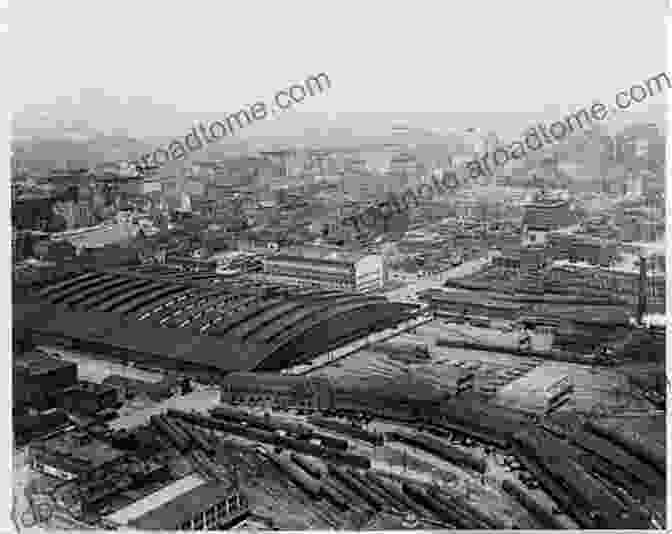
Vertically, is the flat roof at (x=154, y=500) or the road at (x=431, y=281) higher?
the road at (x=431, y=281)

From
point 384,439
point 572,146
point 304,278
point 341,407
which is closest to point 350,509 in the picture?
point 384,439

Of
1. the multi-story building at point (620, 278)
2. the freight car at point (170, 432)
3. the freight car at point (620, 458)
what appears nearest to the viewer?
the freight car at point (620, 458)

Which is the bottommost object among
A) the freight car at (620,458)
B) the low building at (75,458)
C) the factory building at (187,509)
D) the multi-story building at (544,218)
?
the freight car at (620,458)

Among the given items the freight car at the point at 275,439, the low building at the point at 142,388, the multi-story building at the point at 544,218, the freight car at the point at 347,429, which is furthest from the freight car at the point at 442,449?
the multi-story building at the point at 544,218

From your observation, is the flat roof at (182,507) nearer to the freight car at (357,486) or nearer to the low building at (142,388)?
the freight car at (357,486)

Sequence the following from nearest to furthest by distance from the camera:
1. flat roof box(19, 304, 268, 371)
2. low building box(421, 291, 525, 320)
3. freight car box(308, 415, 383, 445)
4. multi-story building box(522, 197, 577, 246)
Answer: freight car box(308, 415, 383, 445) → flat roof box(19, 304, 268, 371) → low building box(421, 291, 525, 320) → multi-story building box(522, 197, 577, 246)

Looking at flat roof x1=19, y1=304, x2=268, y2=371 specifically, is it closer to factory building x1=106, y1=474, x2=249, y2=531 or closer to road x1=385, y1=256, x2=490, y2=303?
factory building x1=106, y1=474, x2=249, y2=531

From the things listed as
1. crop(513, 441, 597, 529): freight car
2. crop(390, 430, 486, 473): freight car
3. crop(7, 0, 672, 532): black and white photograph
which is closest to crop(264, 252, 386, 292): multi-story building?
crop(7, 0, 672, 532): black and white photograph
